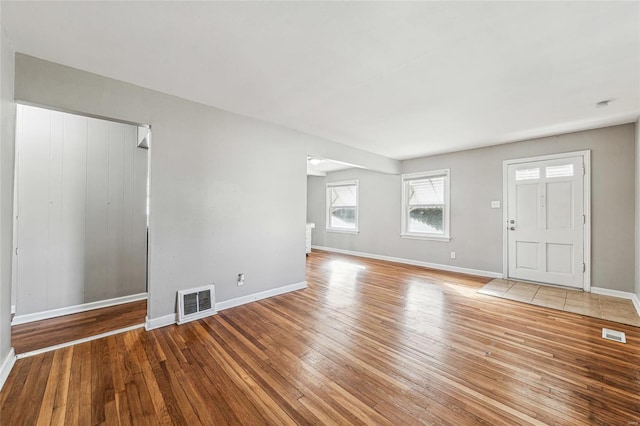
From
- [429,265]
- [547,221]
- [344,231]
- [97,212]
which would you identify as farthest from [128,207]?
[547,221]

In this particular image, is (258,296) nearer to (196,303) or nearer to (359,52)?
(196,303)

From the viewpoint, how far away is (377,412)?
1550mm

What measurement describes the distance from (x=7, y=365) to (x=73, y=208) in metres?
1.81

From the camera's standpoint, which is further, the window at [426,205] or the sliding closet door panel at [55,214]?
the window at [426,205]

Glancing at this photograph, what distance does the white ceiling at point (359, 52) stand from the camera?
1617 mm

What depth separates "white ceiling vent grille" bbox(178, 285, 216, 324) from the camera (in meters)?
2.80

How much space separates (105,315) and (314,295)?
2565 mm

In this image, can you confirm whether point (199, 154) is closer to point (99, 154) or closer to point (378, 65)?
point (99, 154)

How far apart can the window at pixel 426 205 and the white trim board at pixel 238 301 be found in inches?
127

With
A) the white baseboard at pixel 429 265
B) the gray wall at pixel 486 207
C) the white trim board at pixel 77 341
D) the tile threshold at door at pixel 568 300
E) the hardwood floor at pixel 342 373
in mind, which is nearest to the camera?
the hardwood floor at pixel 342 373

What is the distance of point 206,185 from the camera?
304 cm

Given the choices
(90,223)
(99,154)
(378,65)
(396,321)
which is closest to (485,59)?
(378,65)

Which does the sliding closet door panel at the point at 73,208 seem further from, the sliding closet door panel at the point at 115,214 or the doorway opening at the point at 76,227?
the sliding closet door panel at the point at 115,214

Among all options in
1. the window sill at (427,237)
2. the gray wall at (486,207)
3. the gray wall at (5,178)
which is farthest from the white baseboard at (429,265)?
the gray wall at (5,178)
